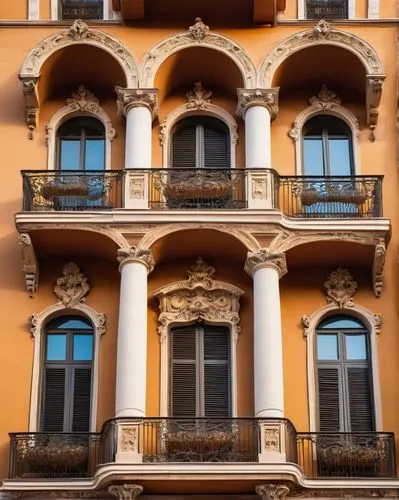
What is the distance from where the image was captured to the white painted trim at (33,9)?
2923 centimetres

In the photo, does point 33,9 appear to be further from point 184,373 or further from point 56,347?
point 184,373

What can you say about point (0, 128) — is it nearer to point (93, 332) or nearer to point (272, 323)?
point (93, 332)

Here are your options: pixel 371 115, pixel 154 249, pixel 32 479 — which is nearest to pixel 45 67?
pixel 154 249

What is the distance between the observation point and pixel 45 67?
28484mm

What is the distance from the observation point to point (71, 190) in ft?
89.4

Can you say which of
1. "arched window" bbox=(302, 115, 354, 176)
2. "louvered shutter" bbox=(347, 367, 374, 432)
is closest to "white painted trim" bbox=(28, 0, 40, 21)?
"arched window" bbox=(302, 115, 354, 176)

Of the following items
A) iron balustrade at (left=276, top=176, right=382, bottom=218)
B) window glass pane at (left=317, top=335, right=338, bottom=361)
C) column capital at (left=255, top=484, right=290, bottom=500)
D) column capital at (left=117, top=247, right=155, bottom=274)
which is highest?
iron balustrade at (left=276, top=176, right=382, bottom=218)

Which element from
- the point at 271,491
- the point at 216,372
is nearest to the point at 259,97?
the point at 216,372

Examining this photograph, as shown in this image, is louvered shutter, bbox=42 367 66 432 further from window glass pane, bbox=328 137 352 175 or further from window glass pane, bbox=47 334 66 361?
window glass pane, bbox=328 137 352 175

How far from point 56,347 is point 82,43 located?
6.12 metres

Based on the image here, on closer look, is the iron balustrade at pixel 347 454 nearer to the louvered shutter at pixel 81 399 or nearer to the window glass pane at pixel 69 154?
the louvered shutter at pixel 81 399

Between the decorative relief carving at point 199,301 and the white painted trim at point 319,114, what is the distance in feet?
9.65

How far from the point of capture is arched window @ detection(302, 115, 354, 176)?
28.6 m

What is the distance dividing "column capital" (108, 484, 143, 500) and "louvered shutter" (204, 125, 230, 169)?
7.18 m
